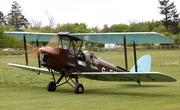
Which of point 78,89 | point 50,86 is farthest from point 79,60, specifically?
point 50,86

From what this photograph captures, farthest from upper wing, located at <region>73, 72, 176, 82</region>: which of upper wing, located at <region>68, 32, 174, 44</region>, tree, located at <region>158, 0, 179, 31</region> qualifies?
tree, located at <region>158, 0, 179, 31</region>

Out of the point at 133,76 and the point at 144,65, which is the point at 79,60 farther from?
the point at 144,65

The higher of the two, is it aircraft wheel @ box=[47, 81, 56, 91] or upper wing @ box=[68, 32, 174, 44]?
upper wing @ box=[68, 32, 174, 44]

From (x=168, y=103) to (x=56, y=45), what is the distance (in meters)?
5.12

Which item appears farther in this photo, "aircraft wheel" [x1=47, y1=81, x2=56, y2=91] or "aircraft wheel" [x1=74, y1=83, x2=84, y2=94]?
"aircraft wheel" [x1=47, y1=81, x2=56, y2=91]

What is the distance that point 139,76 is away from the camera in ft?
33.2

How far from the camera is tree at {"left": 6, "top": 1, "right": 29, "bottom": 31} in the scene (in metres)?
103

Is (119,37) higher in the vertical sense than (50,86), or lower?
higher

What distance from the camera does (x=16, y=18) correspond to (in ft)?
340

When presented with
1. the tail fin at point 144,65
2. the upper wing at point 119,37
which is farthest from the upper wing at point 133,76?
the tail fin at point 144,65

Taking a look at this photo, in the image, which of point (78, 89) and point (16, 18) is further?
point (16, 18)

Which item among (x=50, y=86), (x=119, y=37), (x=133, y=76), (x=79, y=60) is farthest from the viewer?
(x=50, y=86)

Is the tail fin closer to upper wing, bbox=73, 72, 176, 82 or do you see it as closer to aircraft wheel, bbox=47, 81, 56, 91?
upper wing, bbox=73, 72, 176, 82

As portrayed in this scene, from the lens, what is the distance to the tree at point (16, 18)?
103m
